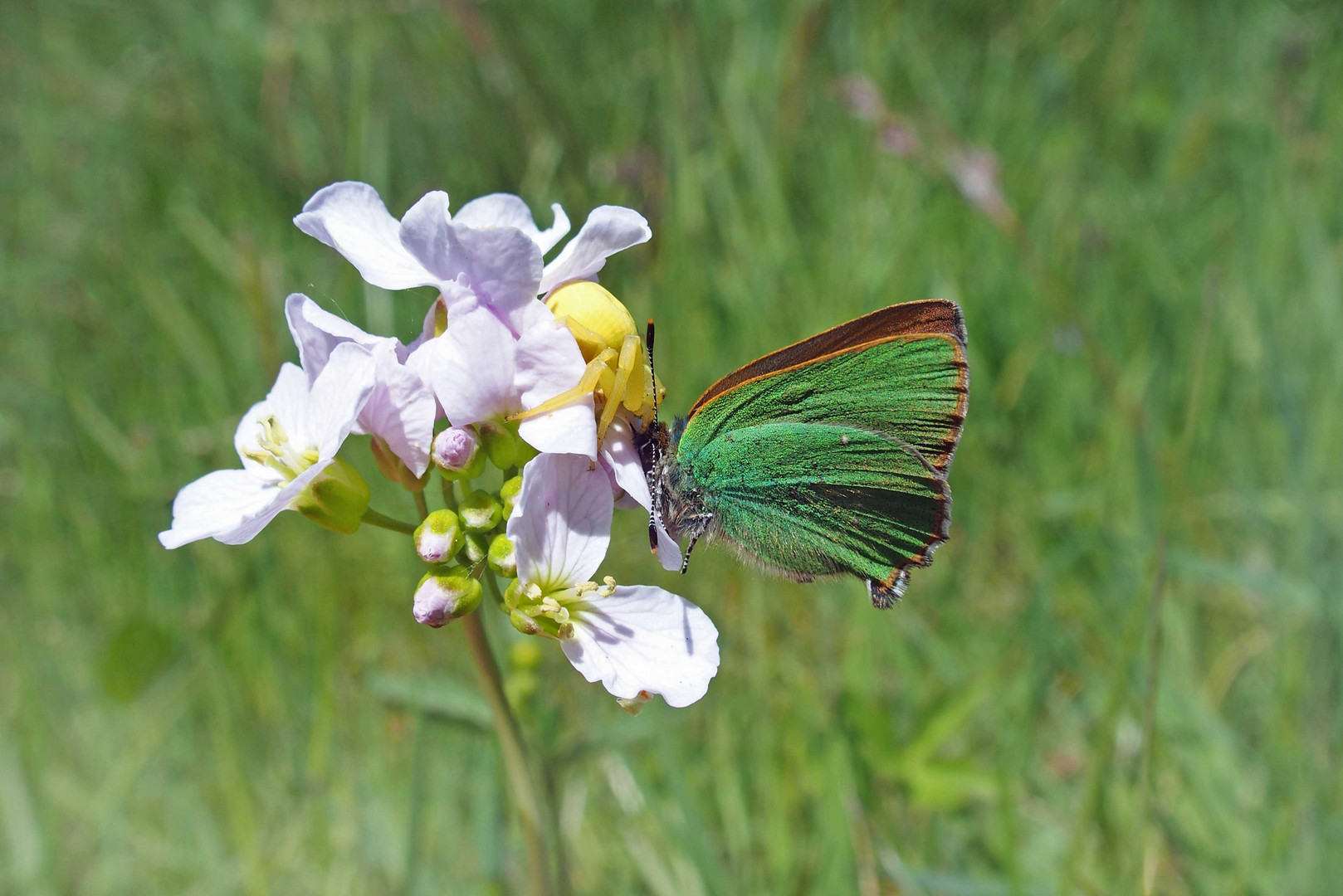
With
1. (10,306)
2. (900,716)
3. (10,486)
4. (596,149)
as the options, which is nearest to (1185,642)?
(900,716)

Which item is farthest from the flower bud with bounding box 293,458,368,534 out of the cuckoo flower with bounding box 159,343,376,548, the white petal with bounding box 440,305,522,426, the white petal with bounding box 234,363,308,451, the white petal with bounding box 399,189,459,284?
the white petal with bounding box 399,189,459,284

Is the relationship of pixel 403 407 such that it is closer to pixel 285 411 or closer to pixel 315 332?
pixel 315 332

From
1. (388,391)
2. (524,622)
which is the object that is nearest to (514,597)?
(524,622)

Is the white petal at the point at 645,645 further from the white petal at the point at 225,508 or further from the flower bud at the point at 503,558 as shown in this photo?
the white petal at the point at 225,508

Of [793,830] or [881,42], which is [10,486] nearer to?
[793,830]

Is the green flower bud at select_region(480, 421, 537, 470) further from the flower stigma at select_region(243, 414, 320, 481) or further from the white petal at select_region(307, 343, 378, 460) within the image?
the flower stigma at select_region(243, 414, 320, 481)

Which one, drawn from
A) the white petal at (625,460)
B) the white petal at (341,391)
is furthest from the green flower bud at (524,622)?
the white petal at (341,391)
